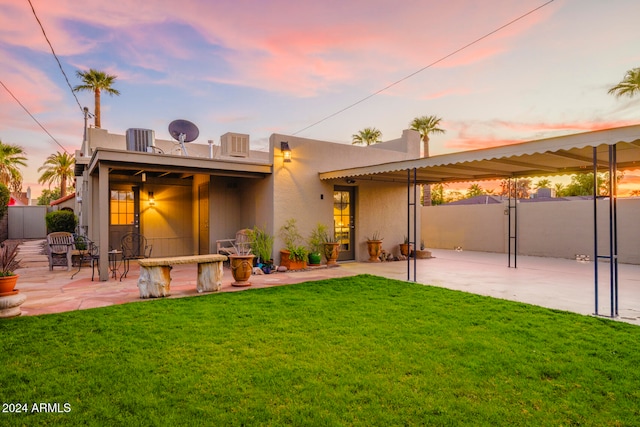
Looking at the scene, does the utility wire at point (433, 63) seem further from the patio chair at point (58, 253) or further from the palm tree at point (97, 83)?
the palm tree at point (97, 83)

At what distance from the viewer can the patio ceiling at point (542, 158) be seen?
4289mm

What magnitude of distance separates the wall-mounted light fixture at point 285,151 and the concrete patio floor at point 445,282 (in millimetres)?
2852

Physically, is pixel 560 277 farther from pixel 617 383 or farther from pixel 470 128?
pixel 470 128

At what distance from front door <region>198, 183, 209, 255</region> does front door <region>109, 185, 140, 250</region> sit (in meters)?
1.68

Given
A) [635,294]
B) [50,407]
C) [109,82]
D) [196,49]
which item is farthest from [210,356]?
[109,82]

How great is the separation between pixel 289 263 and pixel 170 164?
3.46 m

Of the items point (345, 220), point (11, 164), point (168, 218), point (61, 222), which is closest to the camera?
point (345, 220)

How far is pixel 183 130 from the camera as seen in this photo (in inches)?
379

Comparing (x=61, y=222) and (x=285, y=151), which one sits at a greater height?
(x=285, y=151)

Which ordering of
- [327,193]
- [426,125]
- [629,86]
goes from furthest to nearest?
[426,125]
[629,86]
[327,193]

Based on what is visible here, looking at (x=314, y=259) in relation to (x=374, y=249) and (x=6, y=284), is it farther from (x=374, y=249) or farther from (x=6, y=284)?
(x=6, y=284)

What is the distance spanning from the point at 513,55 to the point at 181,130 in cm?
887

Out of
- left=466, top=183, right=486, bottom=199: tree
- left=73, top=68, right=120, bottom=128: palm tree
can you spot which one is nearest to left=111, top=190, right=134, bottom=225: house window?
left=73, top=68, right=120, bottom=128: palm tree

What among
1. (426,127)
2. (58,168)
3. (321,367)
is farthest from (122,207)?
(58,168)
